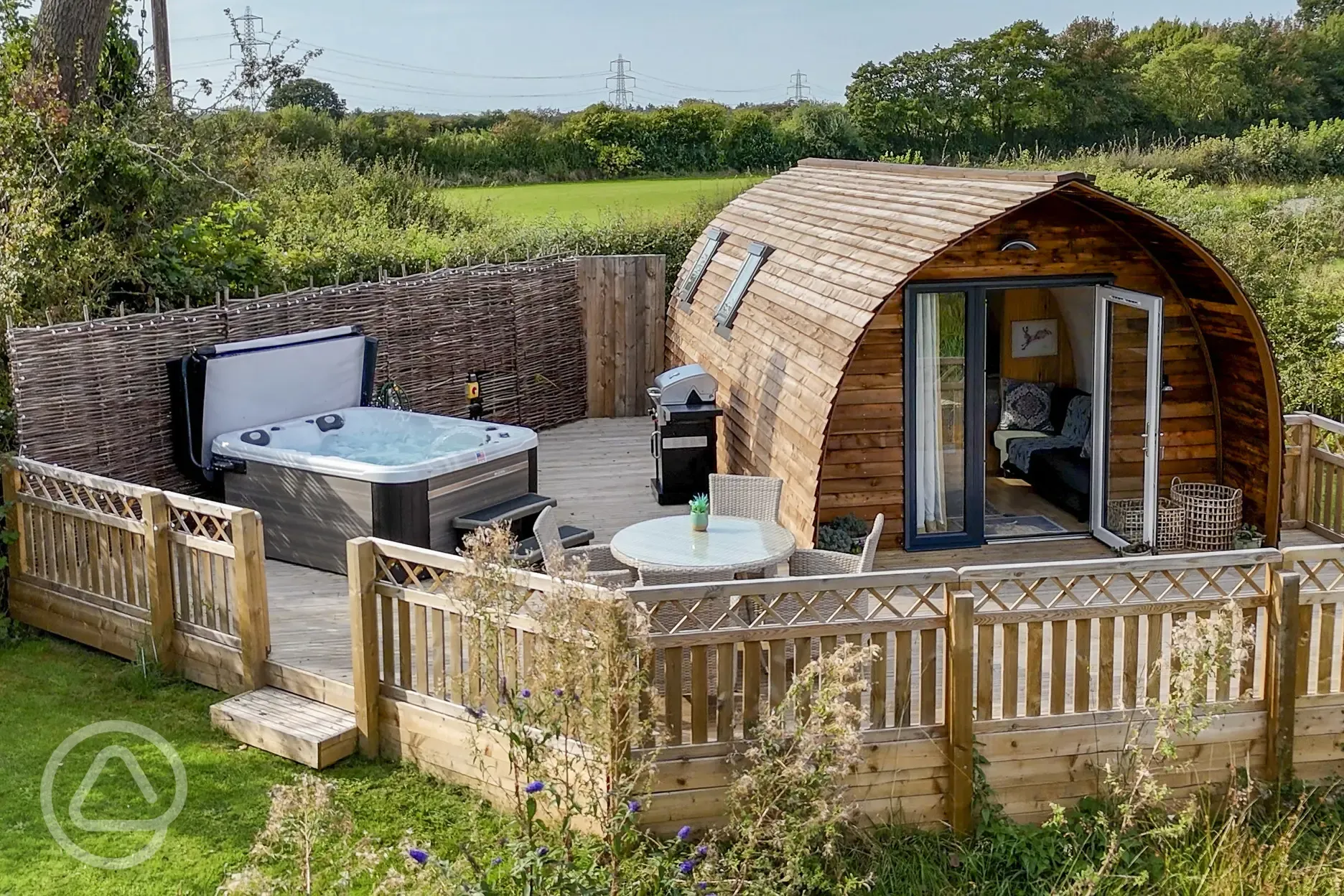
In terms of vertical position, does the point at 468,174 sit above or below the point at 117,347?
above

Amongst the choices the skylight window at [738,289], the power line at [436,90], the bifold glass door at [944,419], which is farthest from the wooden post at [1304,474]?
the power line at [436,90]

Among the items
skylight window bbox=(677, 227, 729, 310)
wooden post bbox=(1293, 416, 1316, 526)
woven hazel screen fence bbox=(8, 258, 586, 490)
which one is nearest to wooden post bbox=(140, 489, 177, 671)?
woven hazel screen fence bbox=(8, 258, 586, 490)

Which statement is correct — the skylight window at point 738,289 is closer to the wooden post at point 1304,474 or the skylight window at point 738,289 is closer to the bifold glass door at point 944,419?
the bifold glass door at point 944,419

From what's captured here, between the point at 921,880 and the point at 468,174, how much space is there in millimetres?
23298

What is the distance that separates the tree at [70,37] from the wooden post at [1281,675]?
1009 centimetres

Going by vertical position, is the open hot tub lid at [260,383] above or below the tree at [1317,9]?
below

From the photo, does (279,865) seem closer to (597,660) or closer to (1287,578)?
(597,660)

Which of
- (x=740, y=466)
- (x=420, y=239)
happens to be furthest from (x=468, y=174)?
(x=740, y=466)

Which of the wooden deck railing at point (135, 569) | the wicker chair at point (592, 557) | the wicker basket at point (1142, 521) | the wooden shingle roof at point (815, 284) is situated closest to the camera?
the wicker chair at point (592, 557)

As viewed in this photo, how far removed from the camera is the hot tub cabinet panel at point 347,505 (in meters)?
8.80

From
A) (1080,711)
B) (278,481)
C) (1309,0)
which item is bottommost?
(1080,711)

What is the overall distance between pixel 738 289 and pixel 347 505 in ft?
14.0

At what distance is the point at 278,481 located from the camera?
30.5 ft

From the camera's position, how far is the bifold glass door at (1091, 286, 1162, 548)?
358 inches
